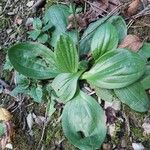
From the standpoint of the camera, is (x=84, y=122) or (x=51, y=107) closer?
(x=84, y=122)

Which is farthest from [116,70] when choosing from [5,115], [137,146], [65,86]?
[5,115]

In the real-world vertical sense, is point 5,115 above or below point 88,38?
below

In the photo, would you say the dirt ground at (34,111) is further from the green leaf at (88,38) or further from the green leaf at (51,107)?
the green leaf at (88,38)

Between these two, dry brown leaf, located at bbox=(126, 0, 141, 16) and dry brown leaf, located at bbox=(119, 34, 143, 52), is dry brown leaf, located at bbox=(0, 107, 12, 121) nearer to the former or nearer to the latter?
dry brown leaf, located at bbox=(119, 34, 143, 52)

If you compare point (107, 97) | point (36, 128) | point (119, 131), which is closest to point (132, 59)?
point (107, 97)

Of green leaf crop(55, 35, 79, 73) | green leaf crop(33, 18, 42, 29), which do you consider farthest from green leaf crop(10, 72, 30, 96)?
green leaf crop(33, 18, 42, 29)

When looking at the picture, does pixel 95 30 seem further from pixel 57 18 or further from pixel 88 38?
pixel 57 18

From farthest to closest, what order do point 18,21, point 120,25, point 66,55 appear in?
1. point 18,21
2. point 120,25
3. point 66,55
